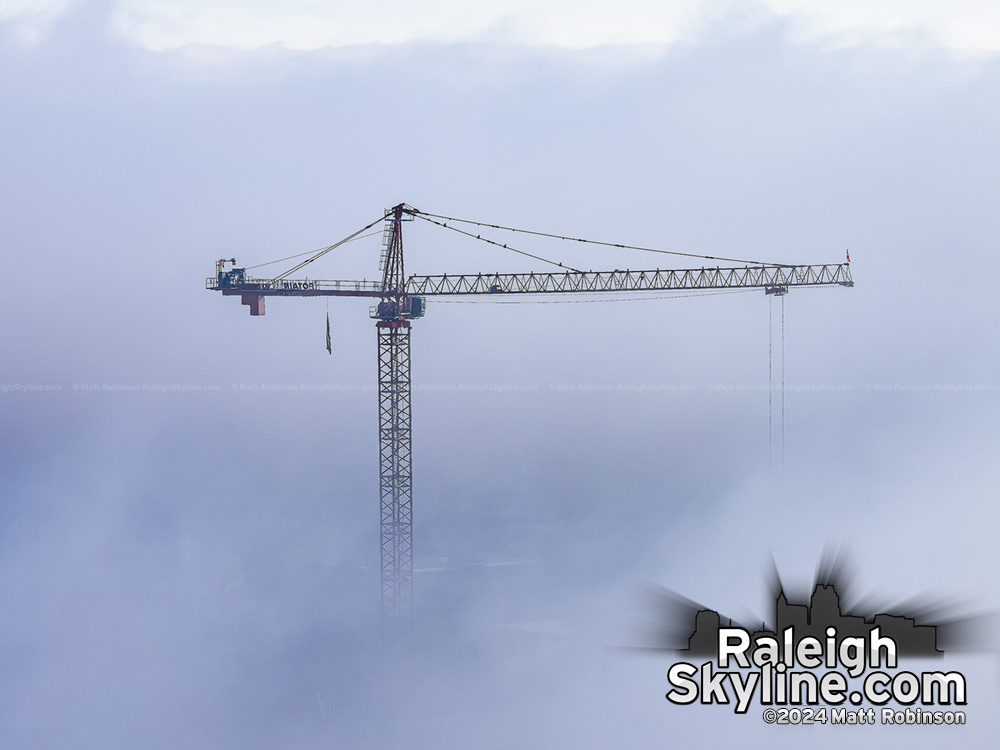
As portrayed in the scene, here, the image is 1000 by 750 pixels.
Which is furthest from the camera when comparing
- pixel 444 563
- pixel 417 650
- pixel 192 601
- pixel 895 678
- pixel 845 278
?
pixel 444 563

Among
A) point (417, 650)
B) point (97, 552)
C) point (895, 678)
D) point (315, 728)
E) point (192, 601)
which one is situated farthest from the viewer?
point (97, 552)

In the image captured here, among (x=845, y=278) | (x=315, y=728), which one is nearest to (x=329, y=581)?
(x=315, y=728)

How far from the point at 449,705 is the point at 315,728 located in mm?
14358

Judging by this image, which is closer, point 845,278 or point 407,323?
point 407,323

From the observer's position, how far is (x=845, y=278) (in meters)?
103

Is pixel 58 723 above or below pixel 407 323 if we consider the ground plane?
below

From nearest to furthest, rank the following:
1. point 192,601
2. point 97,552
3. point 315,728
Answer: point 315,728 → point 192,601 → point 97,552

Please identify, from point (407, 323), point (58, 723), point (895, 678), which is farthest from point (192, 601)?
point (895, 678)

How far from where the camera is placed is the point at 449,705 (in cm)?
11812

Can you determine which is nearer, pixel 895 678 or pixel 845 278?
pixel 895 678

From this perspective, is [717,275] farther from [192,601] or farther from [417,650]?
[192,601]

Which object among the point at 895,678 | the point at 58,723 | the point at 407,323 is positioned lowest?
the point at 58,723

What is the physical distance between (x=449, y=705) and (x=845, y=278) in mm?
59770

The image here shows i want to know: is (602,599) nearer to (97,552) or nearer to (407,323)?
(407,323)
